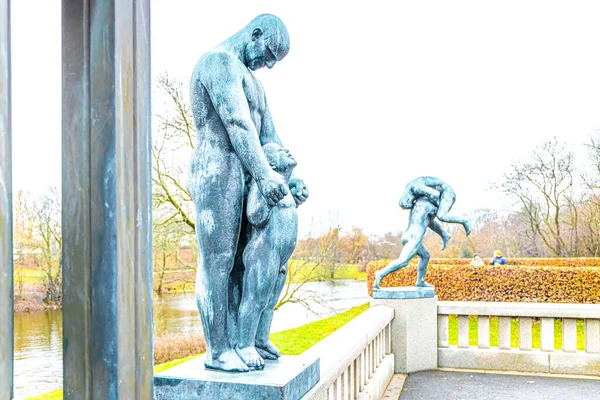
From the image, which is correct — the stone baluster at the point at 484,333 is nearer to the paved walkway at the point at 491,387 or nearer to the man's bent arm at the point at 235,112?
the paved walkway at the point at 491,387

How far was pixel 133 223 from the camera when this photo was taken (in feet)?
4.12

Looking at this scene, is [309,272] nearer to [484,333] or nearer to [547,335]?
[484,333]

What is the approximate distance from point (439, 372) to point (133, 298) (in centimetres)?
577

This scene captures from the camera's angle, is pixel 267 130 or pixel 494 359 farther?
pixel 494 359

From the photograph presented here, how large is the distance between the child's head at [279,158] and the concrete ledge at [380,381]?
2.64m

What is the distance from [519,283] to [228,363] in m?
12.3

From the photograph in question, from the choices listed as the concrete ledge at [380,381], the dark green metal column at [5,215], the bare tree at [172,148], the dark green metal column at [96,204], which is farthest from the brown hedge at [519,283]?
the dark green metal column at [5,215]

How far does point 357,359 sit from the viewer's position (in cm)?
422

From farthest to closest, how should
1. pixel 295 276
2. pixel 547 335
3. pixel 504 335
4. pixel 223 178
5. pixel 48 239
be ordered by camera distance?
1. pixel 295 276
2. pixel 504 335
3. pixel 547 335
4. pixel 223 178
5. pixel 48 239

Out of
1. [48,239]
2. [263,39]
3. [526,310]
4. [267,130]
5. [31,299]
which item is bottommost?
[526,310]

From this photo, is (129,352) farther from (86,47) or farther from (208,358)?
(208,358)

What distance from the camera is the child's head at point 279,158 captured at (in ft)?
7.17

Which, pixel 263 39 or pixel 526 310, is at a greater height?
pixel 263 39

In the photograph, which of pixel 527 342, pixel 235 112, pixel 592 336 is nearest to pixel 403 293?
pixel 527 342
